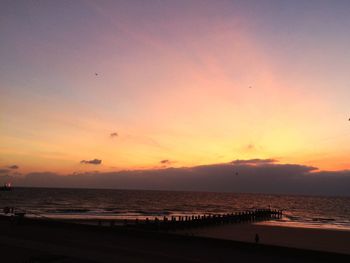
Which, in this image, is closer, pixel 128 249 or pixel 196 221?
pixel 128 249

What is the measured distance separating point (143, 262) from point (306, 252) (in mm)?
7963

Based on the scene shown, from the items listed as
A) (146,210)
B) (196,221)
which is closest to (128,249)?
(196,221)

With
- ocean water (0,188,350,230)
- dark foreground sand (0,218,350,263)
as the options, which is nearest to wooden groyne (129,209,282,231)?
ocean water (0,188,350,230)

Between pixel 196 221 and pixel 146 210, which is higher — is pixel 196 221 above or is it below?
below

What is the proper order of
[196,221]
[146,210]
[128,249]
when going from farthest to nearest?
[146,210]
[196,221]
[128,249]

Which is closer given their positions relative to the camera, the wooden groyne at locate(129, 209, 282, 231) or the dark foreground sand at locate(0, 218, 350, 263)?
the dark foreground sand at locate(0, 218, 350, 263)

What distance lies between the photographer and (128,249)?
20.1 metres

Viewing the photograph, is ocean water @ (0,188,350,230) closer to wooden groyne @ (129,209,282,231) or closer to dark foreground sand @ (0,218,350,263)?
wooden groyne @ (129,209,282,231)

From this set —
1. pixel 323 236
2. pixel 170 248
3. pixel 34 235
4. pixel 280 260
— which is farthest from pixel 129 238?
pixel 323 236

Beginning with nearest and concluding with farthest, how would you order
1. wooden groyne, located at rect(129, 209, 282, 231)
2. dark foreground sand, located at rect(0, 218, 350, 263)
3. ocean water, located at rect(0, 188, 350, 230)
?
dark foreground sand, located at rect(0, 218, 350, 263) → wooden groyne, located at rect(129, 209, 282, 231) → ocean water, located at rect(0, 188, 350, 230)

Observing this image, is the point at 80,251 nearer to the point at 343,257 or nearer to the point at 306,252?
the point at 306,252

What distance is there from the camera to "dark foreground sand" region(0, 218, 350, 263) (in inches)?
707

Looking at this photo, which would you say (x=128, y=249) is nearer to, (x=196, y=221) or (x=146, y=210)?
(x=196, y=221)

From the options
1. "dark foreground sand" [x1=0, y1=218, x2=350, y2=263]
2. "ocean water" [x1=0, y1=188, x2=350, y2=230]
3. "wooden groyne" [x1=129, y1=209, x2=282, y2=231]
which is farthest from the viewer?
"ocean water" [x1=0, y1=188, x2=350, y2=230]
